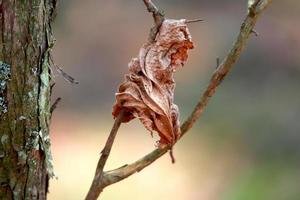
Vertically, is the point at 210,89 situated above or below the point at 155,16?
below

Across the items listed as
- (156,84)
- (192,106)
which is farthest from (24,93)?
(192,106)

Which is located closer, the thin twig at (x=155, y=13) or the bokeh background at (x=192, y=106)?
the thin twig at (x=155, y=13)

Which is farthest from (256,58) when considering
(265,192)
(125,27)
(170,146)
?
(170,146)

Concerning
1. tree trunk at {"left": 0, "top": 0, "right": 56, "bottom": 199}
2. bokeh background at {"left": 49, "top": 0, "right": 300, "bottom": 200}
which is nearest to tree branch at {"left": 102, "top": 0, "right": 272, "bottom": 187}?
tree trunk at {"left": 0, "top": 0, "right": 56, "bottom": 199}

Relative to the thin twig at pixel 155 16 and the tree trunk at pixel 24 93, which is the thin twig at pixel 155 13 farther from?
the tree trunk at pixel 24 93

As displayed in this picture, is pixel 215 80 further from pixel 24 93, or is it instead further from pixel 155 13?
pixel 24 93

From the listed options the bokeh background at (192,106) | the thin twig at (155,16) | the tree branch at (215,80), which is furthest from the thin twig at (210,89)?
the bokeh background at (192,106)

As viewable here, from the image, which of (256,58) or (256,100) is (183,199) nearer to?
(256,100)
